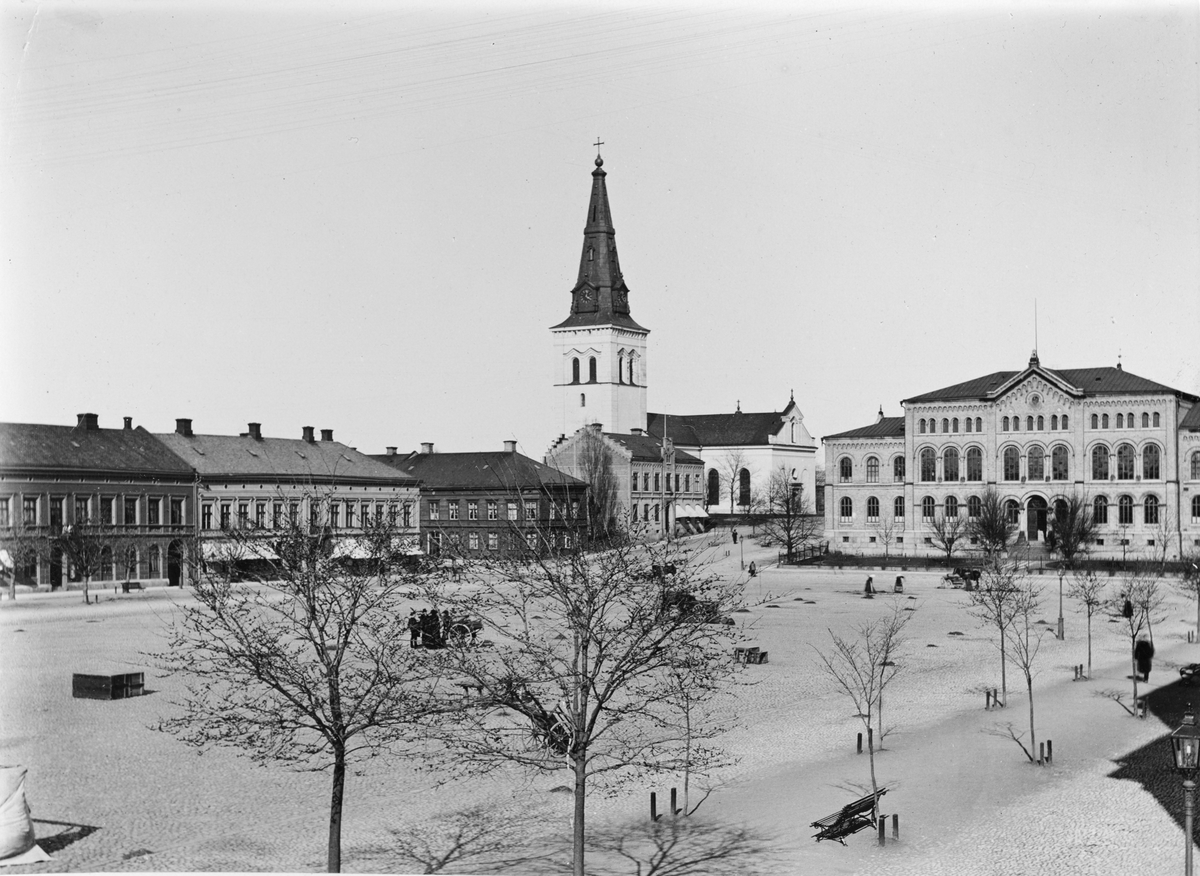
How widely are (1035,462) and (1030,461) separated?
12.5 inches

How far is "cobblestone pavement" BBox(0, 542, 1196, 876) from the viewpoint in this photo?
17.5 metres

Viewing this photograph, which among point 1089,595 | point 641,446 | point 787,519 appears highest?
point 641,446

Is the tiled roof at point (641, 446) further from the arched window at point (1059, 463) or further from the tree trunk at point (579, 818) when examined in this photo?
the tree trunk at point (579, 818)

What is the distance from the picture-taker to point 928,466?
84.4m

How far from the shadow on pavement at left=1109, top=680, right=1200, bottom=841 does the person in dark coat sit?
133cm

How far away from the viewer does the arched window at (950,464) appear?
273 ft

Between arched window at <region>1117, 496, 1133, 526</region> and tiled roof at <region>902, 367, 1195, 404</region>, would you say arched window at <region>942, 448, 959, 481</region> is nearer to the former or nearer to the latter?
tiled roof at <region>902, 367, 1195, 404</region>

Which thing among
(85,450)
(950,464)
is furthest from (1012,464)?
(85,450)

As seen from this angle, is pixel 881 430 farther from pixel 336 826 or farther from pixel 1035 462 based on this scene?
pixel 336 826

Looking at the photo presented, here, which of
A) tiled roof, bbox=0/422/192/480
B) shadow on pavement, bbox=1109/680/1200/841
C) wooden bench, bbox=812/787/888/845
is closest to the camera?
wooden bench, bbox=812/787/888/845

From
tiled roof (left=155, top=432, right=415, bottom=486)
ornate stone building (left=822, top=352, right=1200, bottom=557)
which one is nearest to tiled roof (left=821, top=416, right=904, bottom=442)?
ornate stone building (left=822, top=352, right=1200, bottom=557)

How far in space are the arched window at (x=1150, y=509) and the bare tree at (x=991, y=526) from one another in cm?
794

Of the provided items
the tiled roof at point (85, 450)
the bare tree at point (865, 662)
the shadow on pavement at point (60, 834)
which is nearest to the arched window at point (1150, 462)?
the bare tree at point (865, 662)

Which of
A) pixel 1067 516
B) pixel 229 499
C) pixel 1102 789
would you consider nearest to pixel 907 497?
pixel 1067 516
